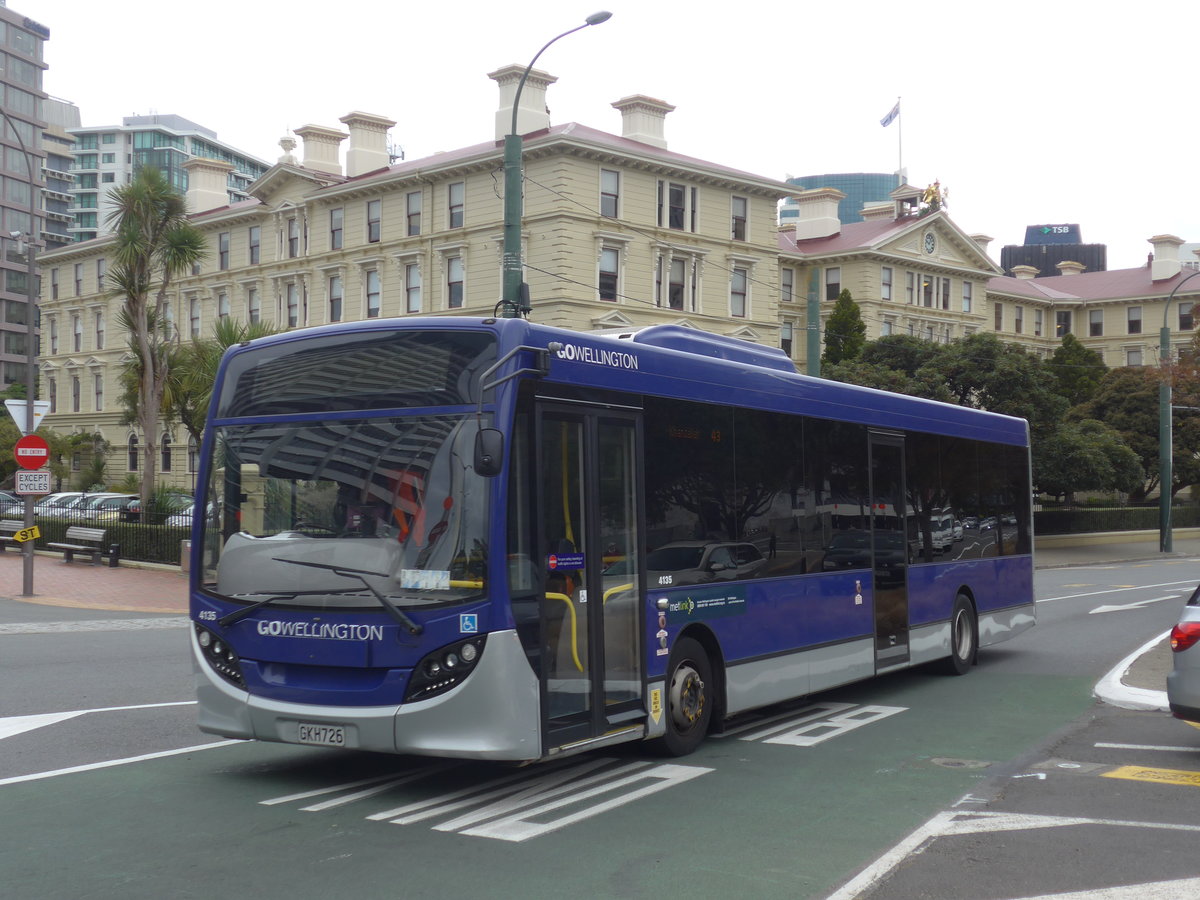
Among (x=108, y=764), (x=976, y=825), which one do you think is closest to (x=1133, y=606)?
(x=976, y=825)

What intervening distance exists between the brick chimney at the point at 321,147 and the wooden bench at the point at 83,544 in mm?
32124

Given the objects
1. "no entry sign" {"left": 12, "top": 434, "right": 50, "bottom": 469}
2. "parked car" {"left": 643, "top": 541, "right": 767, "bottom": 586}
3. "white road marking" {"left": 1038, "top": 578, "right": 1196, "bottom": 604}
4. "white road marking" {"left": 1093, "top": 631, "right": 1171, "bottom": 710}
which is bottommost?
"white road marking" {"left": 1038, "top": 578, "right": 1196, "bottom": 604}

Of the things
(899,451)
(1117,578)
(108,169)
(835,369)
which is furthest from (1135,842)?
(108,169)

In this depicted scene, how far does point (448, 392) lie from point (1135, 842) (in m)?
4.52

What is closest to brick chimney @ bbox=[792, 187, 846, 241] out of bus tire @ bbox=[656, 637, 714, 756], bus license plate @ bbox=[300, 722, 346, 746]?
bus tire @ bbox=[656, 637, 714, 756]

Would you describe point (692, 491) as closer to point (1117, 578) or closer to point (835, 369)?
point (1117, 578)

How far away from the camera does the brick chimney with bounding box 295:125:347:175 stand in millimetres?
61219

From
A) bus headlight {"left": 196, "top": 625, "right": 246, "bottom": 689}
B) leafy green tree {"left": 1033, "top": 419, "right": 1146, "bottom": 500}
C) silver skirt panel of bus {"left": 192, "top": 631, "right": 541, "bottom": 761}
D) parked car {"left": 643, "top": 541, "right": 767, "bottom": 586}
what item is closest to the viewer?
silver skirt panel of bus {"left": 192, "top": 631, "right": 541, "bottom": 761}

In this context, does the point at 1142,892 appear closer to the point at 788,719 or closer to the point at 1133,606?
the point at 788,719

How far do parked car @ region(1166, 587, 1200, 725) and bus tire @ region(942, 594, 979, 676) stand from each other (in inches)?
197

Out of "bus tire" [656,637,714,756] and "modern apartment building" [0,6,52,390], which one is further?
"modern apartment building" [0,6,52,390]

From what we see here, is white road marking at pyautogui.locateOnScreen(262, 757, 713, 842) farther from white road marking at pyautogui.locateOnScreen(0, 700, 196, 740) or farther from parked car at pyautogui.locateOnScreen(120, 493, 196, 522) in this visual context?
parked car at pyautogui.locateOnScreen(120, 493, 196, 522)

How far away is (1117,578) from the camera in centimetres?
3275

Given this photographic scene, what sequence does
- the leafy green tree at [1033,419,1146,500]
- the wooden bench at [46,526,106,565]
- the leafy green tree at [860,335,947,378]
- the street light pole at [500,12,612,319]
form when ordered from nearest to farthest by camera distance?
the street light pole at [500,12,612,319], the wooden bench at [46,526,106,565], the leafy green tree at [1033,419,1146,500], the leafy green tree at [860,335,947,378]
